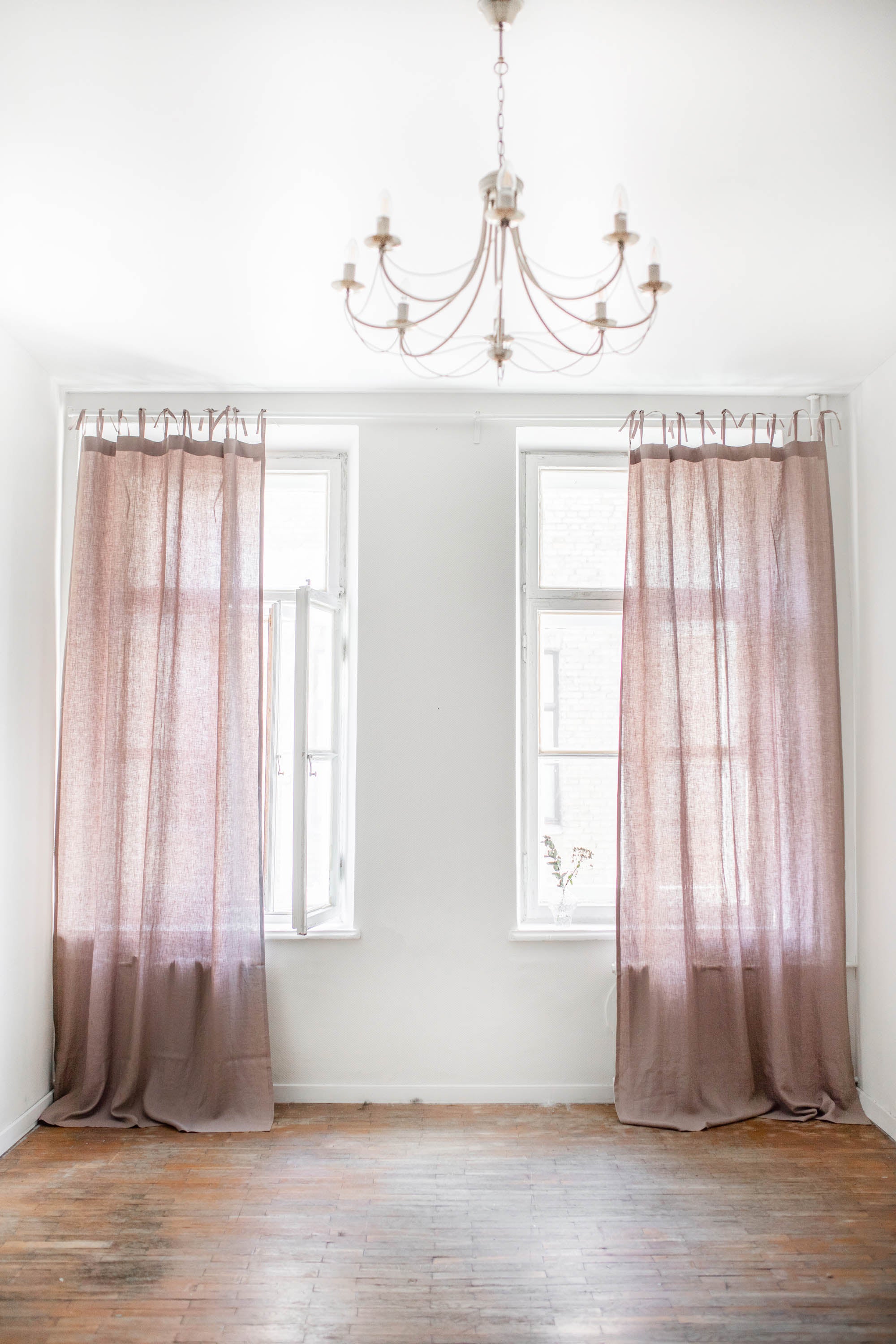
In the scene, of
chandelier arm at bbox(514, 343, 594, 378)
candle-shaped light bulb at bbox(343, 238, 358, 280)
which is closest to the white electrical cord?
chandelier arm at bbox(514, 343, 594, 378)

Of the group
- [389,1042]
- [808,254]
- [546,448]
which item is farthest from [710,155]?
[389,1042]

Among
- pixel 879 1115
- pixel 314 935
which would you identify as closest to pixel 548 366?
pixel 314 935

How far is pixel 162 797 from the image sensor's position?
11.5 feet

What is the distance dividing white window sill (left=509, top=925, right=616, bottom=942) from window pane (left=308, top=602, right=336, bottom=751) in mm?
1075

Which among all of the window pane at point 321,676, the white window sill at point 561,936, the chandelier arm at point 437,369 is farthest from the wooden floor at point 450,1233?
the chandelier arm at point 437,369

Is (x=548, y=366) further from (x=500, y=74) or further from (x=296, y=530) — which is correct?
(x=500, y=74)

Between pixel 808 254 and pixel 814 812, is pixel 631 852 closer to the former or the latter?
pixel 814 812

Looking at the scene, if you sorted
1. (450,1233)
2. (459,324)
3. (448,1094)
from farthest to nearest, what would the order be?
(448,1094), (450,1233), (459,324)

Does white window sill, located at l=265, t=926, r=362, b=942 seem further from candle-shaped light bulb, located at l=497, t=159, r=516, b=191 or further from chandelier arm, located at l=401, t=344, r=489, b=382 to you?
candle-shaped light bulb, located at l=497, t=159, r=516, b=191

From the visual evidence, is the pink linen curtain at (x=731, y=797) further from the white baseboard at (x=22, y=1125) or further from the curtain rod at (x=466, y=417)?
the white baseboard at (x=22, y=1125)

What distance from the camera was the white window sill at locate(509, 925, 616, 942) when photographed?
367cm

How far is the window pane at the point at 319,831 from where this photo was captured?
3.54 m

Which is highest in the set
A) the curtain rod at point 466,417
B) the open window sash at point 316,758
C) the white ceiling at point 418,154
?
the white ceiling at point 418,154

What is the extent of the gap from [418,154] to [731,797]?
2.49 meters
